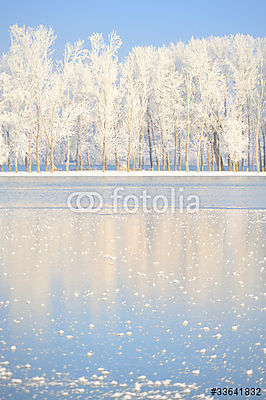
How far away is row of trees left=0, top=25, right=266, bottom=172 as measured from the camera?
4991 cm

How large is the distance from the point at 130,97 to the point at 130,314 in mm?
46470

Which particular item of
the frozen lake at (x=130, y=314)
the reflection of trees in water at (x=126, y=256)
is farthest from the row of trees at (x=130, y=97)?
the frozen lake at (x=130, y=314)

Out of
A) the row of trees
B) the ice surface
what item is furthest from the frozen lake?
the row of trees

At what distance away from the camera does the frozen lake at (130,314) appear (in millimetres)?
4156

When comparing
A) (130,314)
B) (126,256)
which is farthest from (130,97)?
(130,314)

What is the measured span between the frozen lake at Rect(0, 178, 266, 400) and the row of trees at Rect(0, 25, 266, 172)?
129ft

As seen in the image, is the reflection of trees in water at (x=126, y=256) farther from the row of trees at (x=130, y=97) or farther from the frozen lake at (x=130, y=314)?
the row of trees at (x=130, y=97)

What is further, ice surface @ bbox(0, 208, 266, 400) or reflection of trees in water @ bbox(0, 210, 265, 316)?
reflection of trees in water @ bbox(0, 210, 265, 316)

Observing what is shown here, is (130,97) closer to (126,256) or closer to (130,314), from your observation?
(126,256)

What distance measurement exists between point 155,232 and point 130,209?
5792mm

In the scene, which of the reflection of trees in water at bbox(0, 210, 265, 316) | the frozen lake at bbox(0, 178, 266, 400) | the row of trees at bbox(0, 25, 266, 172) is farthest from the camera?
the row of trees at bbox(0, 25, 266, 172)

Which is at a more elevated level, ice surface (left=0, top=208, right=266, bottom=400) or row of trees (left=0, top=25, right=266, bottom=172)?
row of trees (left=0, top=25, right=266, bottom=172)

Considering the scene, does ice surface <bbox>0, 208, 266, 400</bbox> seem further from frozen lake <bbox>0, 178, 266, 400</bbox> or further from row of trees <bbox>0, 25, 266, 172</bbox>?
row of trees <bbox>0, 25, 266, 172</bbox>

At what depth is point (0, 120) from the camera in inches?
1882
